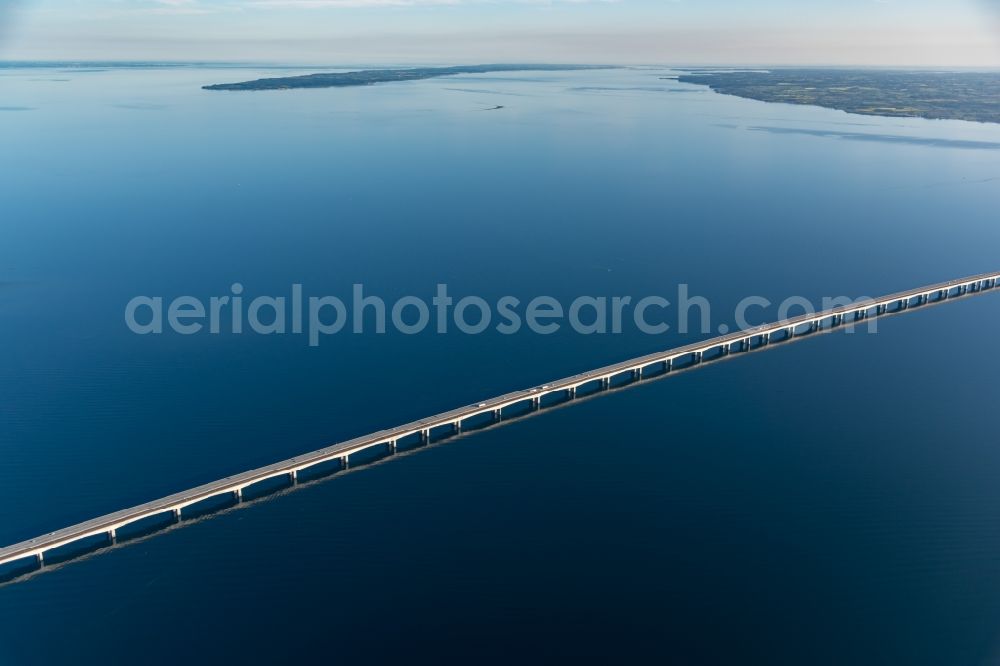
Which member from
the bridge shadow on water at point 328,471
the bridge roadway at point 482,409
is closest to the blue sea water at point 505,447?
the bridge shadow on water at point 328,471

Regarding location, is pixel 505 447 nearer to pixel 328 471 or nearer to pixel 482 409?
pixel 482 409

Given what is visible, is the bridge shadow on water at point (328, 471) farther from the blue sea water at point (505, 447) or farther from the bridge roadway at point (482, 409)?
the blue sea water at point (505, 447)

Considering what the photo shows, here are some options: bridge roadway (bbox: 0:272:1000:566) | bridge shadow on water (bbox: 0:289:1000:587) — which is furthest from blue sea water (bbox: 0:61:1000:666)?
bridge roadway (bbox: 0:272:1000:566)

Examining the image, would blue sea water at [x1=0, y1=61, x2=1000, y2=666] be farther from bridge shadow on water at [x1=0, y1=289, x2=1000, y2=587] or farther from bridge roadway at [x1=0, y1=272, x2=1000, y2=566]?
bridge roadway at [x1=0, y1=272, x2=1000, y2=566]

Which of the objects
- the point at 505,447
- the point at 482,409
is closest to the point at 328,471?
the point at 482,409

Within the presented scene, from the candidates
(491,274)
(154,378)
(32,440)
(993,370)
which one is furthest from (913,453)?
(32,440)
